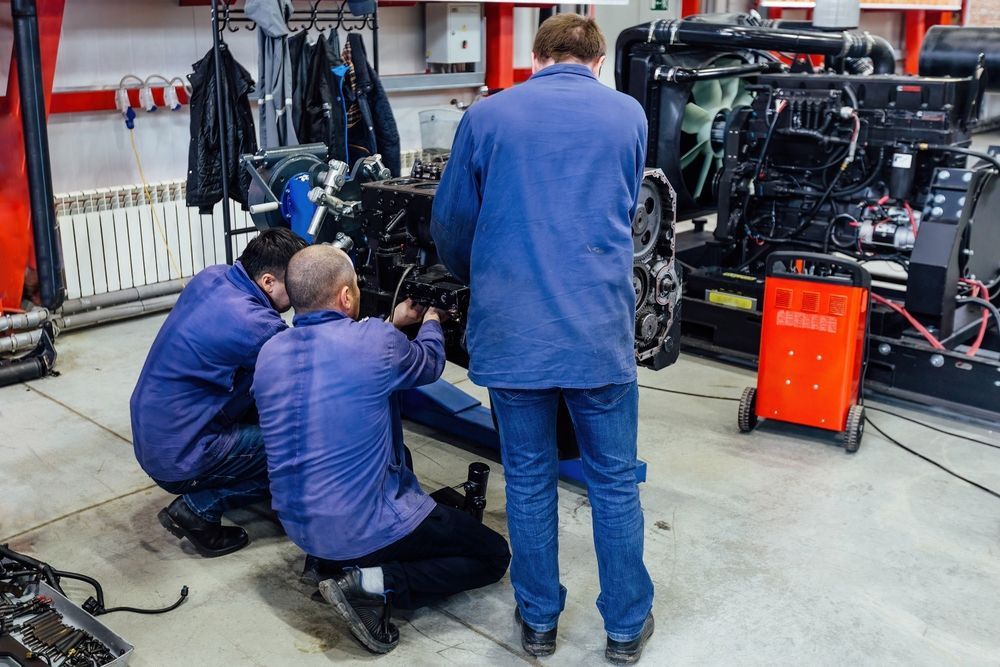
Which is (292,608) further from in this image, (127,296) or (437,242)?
(127,296)

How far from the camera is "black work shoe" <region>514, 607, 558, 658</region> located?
287 centimetres

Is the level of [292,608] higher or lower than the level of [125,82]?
lower

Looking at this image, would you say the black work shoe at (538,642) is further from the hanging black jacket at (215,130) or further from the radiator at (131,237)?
the radiator at (131,237)

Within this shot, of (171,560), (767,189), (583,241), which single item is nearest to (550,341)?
(583,241)

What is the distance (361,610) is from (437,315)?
93 cm

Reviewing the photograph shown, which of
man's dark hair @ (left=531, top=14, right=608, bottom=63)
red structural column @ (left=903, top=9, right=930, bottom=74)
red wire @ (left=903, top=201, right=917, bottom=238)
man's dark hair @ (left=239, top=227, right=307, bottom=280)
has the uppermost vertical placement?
red structural column @ (left=903, top=9, right=930, bottom=74)

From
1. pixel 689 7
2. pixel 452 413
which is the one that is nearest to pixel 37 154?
pixel 452 413

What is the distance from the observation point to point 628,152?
8.59 feet

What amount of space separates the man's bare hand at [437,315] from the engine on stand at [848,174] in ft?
8.00

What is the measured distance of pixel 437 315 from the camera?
3.21 m

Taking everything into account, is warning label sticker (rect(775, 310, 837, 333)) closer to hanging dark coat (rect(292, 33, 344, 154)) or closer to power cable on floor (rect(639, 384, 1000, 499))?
power cable on floor (rect(639, 384, 1000, 499))

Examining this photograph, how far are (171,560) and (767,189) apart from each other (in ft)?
11.6

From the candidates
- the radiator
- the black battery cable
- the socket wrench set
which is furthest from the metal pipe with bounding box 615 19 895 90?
the socket wrench set

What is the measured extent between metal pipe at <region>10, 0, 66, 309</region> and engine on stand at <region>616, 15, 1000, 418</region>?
3139 millimetres
